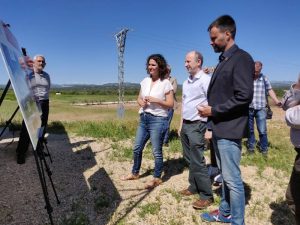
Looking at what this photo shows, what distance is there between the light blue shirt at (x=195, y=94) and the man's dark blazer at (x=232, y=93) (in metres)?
0.96

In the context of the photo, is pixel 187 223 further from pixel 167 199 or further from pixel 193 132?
pixel 193 132

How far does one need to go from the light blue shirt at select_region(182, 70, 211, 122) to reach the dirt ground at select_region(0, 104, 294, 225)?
1.31 m

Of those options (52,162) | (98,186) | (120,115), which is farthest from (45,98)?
(120,115)

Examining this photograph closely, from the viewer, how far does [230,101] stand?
11.2 ft

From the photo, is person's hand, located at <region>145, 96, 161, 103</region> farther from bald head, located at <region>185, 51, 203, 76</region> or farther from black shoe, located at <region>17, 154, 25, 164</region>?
black shoe, located at <region>17, 154, 25, 164</region>

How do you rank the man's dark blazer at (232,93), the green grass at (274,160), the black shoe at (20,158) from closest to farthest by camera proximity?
1. the man's dark blazer at (232,93)
2. the black shoe at (20,158)
3. the green grass at (274,160)

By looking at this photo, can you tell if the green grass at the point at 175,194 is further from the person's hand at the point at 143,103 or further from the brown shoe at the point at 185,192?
the person's hand at the point at 143,103

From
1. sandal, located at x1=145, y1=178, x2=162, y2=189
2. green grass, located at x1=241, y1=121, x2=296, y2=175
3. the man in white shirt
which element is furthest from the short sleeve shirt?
green grass, located at x1=241, y1=121, x2=296, y2=175

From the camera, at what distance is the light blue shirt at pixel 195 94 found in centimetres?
464

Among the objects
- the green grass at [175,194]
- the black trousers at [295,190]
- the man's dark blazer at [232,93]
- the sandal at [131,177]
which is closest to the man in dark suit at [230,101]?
the man's dark blazer at [232,93]

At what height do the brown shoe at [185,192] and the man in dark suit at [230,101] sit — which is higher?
the man in dark suit at [230,101]

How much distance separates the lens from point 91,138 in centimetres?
970

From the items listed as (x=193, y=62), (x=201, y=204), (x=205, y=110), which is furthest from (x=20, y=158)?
(x=205, y=110)

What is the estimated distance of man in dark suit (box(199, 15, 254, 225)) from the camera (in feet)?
11.0
